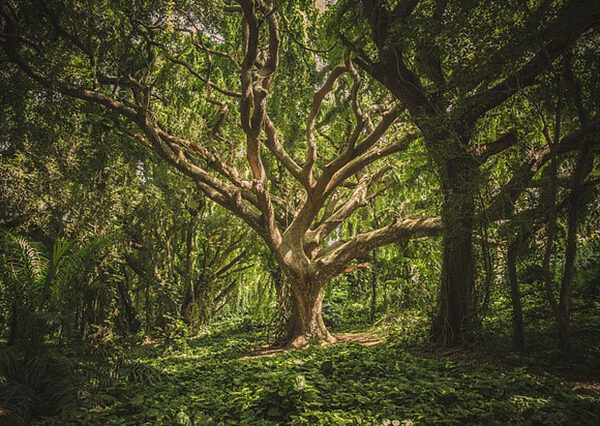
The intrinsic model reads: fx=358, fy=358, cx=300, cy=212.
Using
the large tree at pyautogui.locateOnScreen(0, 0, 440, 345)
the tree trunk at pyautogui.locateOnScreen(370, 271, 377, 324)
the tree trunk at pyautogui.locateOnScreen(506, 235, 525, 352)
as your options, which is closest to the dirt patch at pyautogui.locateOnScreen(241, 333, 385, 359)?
the large tree at pyautogui.locateOnScreen(0, 0, 440, 345)

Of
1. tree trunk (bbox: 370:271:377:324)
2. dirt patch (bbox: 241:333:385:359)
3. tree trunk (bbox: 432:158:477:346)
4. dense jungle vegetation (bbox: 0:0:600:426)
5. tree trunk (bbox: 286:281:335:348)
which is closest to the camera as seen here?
dense jungle vegetation (bbox: 0:0:600:426)

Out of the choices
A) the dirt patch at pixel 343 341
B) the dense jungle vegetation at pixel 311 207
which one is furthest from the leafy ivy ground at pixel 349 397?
the dirt patch at pixel 343 341

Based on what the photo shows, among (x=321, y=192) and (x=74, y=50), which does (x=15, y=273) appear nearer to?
(x=74, y=50)

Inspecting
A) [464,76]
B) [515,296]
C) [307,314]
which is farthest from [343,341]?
[464,76]

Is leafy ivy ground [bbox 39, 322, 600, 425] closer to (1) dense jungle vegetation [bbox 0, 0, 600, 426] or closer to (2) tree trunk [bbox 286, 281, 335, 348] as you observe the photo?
(1) dense jungle vegetation [bbox 0, 0, 600, 426]

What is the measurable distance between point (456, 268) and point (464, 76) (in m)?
2.56

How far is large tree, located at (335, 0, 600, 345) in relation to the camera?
3.50 m

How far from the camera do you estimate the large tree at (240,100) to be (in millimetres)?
5562

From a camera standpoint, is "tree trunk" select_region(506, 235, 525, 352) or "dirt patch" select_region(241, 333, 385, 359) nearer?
"tree trunk" select_region(506, 235, 525, 352)

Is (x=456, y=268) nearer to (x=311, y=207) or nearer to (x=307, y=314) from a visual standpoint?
(x=311, y=207)

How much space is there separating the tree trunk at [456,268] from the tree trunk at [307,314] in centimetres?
259

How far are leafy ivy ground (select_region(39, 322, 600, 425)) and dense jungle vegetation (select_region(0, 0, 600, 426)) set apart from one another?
0.09ft

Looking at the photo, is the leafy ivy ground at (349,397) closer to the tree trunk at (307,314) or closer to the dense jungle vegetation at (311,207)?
the dense jungle vegetation at (311,207)

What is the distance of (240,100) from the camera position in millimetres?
5812
